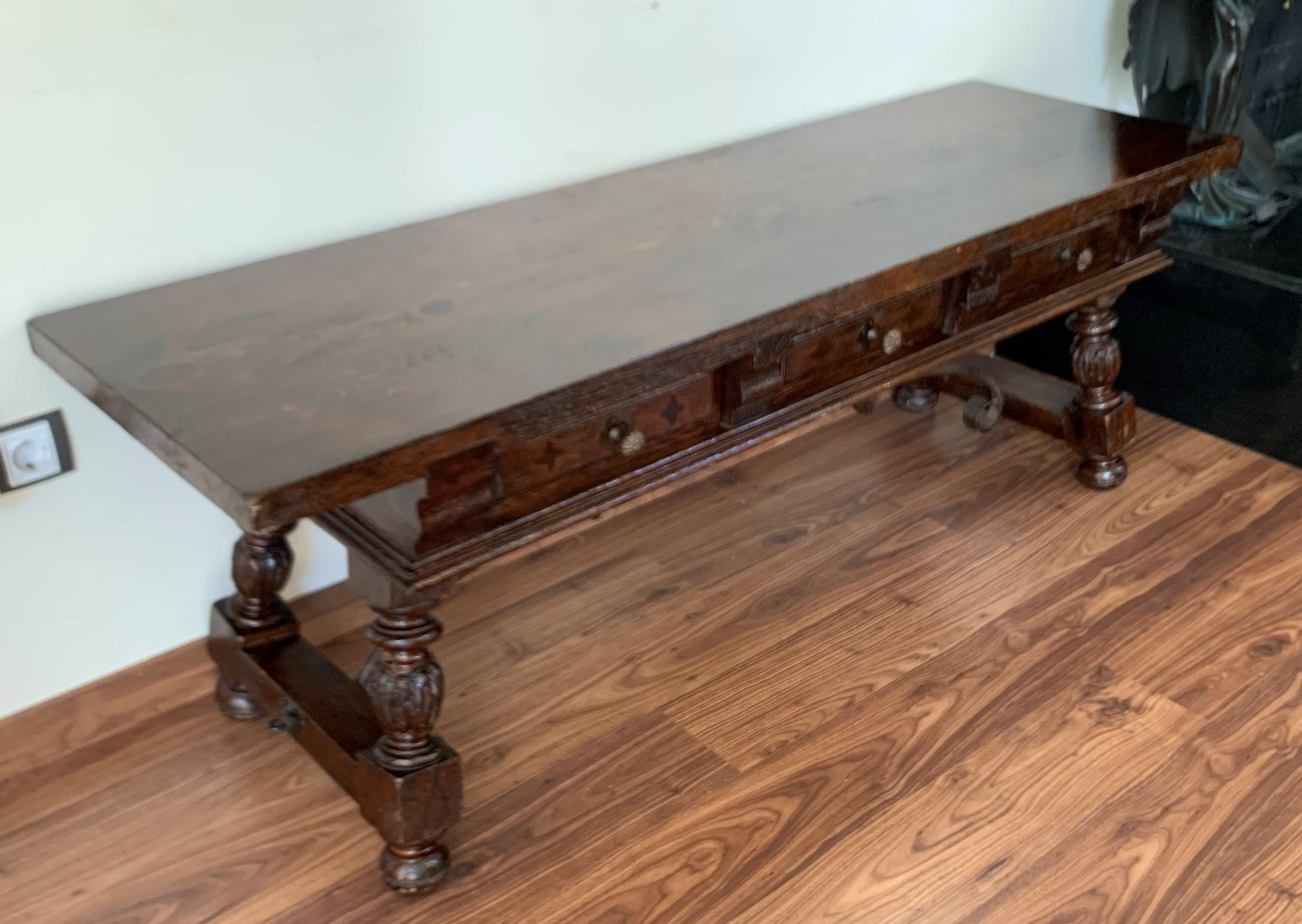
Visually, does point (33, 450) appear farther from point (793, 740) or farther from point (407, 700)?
point (793, 740)

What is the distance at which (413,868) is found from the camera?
1367 mm

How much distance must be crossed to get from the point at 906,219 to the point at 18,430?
110 centimetres

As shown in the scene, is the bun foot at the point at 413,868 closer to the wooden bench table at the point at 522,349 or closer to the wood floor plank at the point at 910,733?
the wooden bench table at the point at 522,349

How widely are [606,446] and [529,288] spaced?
0.23 m

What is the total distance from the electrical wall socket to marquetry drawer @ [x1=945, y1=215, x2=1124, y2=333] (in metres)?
1.12

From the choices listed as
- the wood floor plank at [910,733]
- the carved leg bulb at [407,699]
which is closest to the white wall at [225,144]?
the carved leg bulb at [407,699]

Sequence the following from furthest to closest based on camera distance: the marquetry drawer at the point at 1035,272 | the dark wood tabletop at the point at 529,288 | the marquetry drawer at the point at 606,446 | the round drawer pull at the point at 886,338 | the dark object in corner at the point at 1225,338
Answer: the dark object in corner at the point at 1225,338, the marquetry drawer at the point at 1035,272, the round drawer pull at the point at 886,338, the marquetry drawer at the point at 606,446, the dark wood tabletop at the point at 529,288

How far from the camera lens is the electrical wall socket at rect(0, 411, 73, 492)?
4.64 feet

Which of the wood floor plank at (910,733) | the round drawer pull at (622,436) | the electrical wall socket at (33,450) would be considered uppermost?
the round drawer pull at (622,436)

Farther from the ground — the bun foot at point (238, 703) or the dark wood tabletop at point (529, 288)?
the dark wood tabletop at point (529, 288)

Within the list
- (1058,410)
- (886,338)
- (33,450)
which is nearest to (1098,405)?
(1058,410)

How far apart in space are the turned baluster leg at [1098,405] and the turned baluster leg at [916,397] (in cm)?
31

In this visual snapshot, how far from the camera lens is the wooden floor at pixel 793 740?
1385mm

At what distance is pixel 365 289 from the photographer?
4.59 feet
